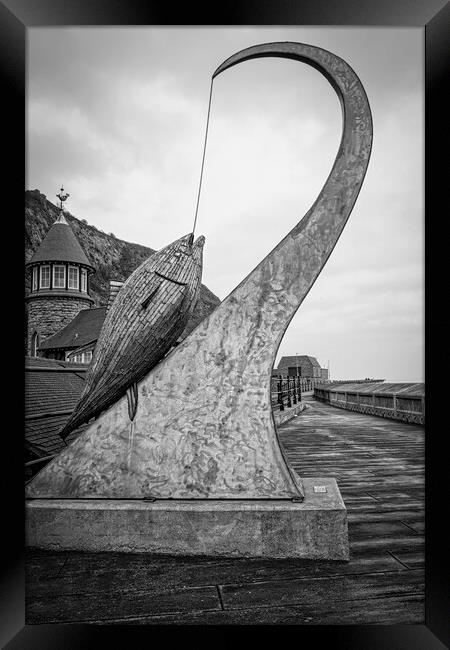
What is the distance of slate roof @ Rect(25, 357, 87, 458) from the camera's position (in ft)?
15.4

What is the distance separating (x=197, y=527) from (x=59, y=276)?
2600cm

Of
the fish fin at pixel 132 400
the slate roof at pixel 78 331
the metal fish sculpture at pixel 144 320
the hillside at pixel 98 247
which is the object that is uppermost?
the hillside at pixel 98 247

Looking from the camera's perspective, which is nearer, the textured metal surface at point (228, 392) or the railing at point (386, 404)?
the textured metal surface at point (228, 392)

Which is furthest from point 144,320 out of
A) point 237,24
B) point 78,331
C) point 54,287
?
point 54,287

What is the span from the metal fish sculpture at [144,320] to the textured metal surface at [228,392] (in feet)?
0.57

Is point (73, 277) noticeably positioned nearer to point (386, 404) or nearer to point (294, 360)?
point (386, 404)

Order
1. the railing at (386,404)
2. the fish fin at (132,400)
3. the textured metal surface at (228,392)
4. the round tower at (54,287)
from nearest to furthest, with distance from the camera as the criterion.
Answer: the textured metal surface at (228,392)
the fish fin at (132,400)
the railing at (386,404)
the round tower at (54,287)

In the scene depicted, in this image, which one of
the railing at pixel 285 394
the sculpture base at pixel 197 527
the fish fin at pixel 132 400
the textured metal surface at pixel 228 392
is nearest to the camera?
the sculpture base at pixel 197 527

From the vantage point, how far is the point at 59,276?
26.9 metres

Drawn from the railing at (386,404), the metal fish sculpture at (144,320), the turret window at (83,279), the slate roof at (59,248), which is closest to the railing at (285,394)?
the railing at (386,404)

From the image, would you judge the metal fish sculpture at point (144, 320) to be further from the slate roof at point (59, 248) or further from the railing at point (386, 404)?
the slate roof at point (59, 248)

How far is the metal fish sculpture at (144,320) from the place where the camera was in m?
3.37

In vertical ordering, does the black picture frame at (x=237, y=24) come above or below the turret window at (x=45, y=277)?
below
